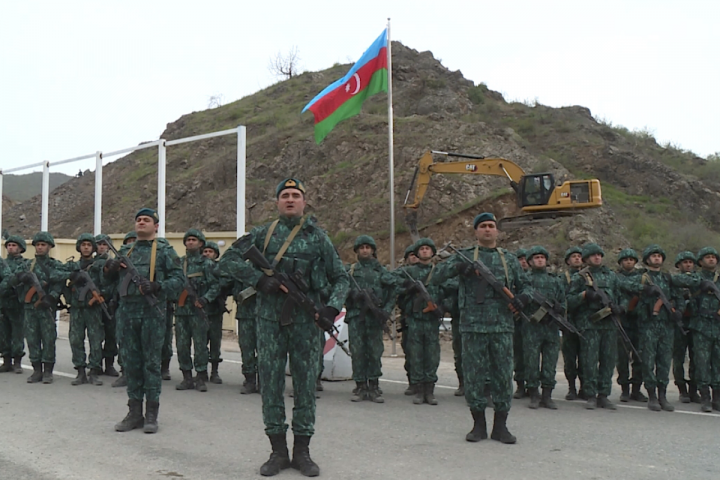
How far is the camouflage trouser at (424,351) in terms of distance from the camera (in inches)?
345

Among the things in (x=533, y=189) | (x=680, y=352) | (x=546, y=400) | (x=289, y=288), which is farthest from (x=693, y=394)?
(x=533, y=189)

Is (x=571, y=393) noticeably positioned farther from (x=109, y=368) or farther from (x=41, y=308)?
(x=41, y=308)

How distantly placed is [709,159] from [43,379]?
32152 mm

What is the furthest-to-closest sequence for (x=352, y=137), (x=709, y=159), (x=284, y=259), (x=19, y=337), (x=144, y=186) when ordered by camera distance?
1. (x=144, y=186)
2. (x=709, y=159)
3. (x=352, y=137)
4. (x=19, y=337)
5. (x=284, y=259)

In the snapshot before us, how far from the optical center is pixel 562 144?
3045 cm

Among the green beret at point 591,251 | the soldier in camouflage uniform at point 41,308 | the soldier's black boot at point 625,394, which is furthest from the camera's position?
the soldier in camouflage uniform at point 41,308

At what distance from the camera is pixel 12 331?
1058cm

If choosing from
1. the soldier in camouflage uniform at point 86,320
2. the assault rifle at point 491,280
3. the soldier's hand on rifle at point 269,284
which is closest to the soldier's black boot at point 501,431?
the assault rifle at point 491,280

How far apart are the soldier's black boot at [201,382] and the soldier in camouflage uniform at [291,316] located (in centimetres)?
441

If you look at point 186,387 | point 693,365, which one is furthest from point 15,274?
point 693,365

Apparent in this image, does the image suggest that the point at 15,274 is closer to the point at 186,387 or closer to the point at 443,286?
the point at 186,387

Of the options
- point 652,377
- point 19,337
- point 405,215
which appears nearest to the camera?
point 652,377

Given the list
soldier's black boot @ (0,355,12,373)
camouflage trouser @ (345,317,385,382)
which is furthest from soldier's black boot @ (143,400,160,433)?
soldier's black boot @ (0,355,12,373)

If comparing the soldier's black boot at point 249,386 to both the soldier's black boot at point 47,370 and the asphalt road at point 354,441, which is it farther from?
the soldier's black boot at point 47,370
